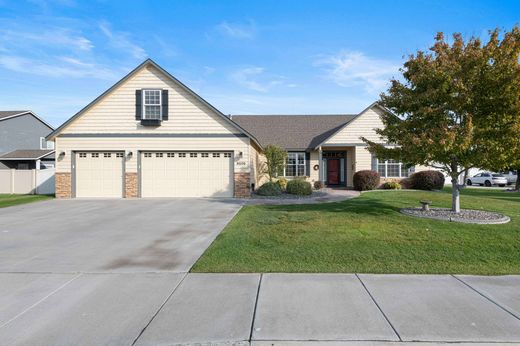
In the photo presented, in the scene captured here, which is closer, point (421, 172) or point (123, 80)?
point (123, 80)

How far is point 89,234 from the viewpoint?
8.57 metres

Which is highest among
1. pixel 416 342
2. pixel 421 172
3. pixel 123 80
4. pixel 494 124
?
pixel 123 80

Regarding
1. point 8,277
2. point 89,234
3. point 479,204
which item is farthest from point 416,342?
point 479,204

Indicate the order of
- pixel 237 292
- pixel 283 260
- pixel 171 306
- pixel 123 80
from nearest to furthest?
pixel 171 306, pixel 237 292, pixel 283 260, pixel 123 80

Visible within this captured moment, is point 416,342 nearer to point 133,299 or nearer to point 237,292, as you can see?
point 237,292

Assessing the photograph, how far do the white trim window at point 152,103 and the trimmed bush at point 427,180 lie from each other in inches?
656

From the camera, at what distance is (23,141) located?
1273 inches

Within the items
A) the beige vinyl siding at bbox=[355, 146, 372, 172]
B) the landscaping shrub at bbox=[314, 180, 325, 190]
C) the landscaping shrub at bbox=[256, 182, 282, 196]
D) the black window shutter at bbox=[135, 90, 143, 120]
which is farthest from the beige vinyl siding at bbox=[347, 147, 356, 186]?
the black window shutter at bbox=[135, 90, 143, 120]

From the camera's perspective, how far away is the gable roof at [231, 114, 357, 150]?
2414 centimetres

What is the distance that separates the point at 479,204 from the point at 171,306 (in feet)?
43.3

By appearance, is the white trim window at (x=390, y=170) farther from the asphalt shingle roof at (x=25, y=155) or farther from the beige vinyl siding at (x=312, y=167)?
the asphalt shingle roof at (x=25, y=155)

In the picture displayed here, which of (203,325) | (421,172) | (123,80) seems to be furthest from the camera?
(421,172)

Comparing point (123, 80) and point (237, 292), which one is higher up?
point (123, 80)

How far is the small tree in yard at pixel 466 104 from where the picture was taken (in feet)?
29.2
